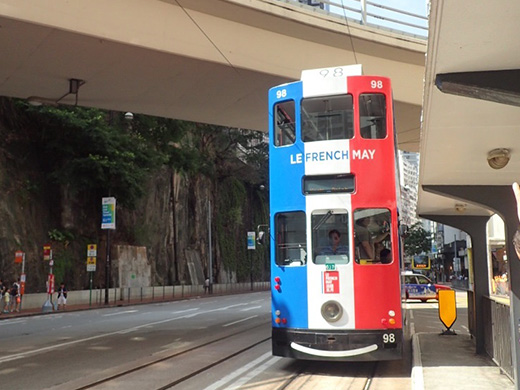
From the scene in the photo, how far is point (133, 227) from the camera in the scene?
43.3m

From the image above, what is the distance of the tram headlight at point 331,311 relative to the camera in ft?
31.0

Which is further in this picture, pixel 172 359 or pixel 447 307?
pixel 447 307

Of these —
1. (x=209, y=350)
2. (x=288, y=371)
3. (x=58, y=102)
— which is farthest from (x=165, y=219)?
(x=288, y=371)

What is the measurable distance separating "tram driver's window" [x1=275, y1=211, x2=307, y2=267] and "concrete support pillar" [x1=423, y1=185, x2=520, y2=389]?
89.3 inches

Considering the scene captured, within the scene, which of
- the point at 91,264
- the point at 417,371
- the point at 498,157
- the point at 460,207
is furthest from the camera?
the point at 91,264

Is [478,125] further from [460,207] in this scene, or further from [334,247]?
[460,207]

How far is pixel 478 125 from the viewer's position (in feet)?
22.0

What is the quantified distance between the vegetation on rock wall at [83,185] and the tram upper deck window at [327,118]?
2493 centimetres

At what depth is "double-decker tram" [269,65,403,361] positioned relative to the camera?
30.8ft

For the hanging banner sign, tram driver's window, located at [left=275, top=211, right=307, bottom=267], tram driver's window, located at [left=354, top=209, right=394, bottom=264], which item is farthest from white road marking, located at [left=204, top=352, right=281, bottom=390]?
the hanging banner sign

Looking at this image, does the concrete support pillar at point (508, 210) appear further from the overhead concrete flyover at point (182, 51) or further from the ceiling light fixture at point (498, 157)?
the overhead concrete flyover at point (182, 51)

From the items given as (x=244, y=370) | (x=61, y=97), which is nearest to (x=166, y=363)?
(x=244, y=370)

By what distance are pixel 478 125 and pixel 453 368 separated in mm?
4541

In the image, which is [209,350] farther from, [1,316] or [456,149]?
[1,316]
